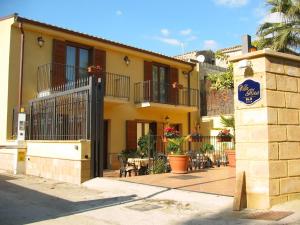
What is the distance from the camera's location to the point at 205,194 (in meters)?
8.12

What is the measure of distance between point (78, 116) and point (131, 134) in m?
6.76

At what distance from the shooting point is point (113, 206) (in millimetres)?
7797

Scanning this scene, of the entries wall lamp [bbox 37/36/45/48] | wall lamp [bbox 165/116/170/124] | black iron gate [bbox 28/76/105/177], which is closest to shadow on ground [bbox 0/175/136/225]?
black iron gate [bbox 28/76/105/177]

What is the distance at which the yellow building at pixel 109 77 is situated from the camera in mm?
14797

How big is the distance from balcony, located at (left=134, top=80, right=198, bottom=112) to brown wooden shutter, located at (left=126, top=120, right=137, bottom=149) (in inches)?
38.7

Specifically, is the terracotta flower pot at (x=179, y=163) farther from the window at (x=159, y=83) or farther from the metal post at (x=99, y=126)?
the window at (x=159, y=83)

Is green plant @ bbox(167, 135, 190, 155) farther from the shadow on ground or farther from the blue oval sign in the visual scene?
the blue oval sign

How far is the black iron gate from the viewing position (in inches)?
438

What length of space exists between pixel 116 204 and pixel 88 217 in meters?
1.24

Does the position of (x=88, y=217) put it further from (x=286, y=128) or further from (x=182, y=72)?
(x=182, y=72)

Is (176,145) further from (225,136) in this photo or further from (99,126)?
(225,136)

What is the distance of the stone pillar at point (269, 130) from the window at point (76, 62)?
1035 centimetres

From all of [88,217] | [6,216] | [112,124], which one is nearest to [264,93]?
[88,217]

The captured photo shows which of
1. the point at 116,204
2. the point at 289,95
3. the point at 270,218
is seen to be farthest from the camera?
the point at 116,204
